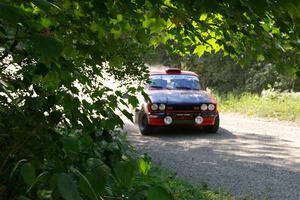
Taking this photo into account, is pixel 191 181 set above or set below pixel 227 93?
below

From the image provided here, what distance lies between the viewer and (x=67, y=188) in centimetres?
101

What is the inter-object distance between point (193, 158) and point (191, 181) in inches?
72.8

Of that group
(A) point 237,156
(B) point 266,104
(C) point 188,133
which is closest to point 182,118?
(C) point 188,133

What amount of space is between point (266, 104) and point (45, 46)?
54.7ft

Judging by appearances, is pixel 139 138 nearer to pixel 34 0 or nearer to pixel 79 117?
pixel 79 117

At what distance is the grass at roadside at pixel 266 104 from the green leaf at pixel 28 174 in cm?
1457

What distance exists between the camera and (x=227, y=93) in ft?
68.4

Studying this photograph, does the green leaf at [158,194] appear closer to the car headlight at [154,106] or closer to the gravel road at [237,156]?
the gravel road at [237,156]

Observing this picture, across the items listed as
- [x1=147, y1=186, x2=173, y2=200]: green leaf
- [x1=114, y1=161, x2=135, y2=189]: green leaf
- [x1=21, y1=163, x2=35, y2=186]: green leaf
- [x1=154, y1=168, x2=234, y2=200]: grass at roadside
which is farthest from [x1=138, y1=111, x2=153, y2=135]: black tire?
[x1=147, y1=186, x2=173, y2=200]: green leaf

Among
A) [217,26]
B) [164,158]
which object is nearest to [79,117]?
[217,26]

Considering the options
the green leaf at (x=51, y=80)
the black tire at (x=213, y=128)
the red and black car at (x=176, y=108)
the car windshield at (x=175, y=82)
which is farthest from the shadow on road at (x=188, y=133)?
the green leaf at (x=51, y=80)

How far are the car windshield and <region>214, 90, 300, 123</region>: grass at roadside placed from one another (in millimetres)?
4044

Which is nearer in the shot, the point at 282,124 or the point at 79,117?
the point at 79,117

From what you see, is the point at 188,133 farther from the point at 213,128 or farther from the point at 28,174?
the point at 28,174
